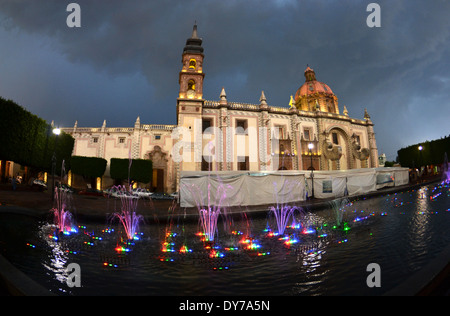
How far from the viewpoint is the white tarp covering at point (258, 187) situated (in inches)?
552

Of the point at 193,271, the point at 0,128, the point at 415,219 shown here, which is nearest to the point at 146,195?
the point at 0,128

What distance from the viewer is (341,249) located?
492 cm

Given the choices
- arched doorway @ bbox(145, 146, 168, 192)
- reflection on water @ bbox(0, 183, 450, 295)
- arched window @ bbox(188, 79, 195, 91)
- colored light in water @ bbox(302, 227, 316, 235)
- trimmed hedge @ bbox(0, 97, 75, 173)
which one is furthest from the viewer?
arched doorway @ bbox(145, 146, 168, 192)

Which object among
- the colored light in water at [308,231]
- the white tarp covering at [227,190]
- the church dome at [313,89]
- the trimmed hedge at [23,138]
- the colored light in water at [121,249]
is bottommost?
the colored light in water at [121,249]

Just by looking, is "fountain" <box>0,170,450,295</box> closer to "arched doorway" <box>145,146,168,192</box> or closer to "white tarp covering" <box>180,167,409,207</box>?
"white tarp covering" <box>180,167,409,207</box>

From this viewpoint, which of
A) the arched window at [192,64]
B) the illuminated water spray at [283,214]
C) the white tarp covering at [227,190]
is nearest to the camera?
the illuminated water spray at [283,214]

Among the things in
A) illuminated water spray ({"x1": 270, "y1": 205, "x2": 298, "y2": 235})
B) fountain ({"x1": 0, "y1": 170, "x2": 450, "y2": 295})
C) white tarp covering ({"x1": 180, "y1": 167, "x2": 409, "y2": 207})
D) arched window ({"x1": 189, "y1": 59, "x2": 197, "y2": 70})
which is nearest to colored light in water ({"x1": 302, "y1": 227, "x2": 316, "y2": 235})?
fountain ({"x1": 0, "y1": 170, "x2": 450, "y2": 295})

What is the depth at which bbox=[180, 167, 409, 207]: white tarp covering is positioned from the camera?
14.0 metres

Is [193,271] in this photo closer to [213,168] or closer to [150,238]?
[150,238]

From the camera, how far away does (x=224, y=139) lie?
87.9 feet

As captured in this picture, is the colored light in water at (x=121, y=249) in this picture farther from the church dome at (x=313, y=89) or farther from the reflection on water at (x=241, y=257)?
the church dome at (x=313, y=89)

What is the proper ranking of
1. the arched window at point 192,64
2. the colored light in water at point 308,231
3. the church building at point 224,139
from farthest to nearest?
the arched window at point 192,64
the church building at point 224,139
the colored light in water at point 308,231

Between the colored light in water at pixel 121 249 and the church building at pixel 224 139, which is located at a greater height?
the church building at pixel 224 139

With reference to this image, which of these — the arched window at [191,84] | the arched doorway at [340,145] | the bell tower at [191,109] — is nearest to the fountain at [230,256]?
the bell tower at [191,109]
